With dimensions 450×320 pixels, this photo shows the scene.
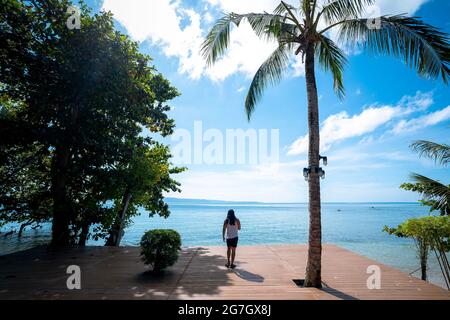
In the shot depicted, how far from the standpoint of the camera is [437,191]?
30.5ft

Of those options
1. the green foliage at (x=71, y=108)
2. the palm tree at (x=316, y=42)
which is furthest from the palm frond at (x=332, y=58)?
the green foliage at (x=71, y=108)

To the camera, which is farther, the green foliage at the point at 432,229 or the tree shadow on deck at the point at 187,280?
the green foliage at the point at 432,229

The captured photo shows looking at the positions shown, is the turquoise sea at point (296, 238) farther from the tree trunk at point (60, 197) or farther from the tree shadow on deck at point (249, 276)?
the tree shadow on deck at point (249, 276)

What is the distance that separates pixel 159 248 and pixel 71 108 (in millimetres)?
8508

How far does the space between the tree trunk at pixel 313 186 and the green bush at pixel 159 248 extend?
162 inches

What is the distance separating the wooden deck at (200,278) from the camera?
605 cm

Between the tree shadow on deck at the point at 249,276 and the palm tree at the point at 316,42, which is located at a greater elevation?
the palm tree at the point at 316,42

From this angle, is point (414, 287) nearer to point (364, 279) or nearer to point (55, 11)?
point (364, 279)

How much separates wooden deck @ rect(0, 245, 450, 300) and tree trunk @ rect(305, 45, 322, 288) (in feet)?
1.65

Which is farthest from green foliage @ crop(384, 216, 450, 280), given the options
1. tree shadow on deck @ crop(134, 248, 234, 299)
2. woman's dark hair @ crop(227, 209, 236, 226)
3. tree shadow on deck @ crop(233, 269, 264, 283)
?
tree shadow on deck @ crop(134, 248, 234, 299)

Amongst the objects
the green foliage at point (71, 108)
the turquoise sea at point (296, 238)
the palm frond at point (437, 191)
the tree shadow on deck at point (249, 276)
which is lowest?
the turquoise sea at point (296, 238)

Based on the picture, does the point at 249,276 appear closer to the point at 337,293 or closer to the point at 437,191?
the point at 337,293

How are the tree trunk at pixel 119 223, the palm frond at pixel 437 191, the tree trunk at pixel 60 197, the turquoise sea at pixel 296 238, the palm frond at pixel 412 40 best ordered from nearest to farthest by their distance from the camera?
1. the palm frond at pixel 412 40
2. the palm frond at pixel 437 191
3. the tree trunk at pixel 60 197
4. the tree trunk at pixel 119 223
5. the turquoise sea at pixel 296 238
